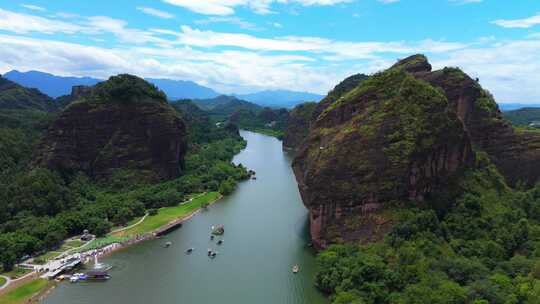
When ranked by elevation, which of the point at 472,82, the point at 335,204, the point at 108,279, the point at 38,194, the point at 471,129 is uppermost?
the point at 472,82

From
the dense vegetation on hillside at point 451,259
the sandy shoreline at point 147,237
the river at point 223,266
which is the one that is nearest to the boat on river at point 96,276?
the river at point 223,266

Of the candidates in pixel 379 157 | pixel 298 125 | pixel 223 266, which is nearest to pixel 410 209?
pixel 379 157

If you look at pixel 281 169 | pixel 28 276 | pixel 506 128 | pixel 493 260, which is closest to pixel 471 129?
pixel 506 128

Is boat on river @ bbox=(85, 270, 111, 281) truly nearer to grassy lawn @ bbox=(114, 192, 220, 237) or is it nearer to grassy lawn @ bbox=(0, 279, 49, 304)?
grassy lawn @ bbox=(0, 279, 49, 304)

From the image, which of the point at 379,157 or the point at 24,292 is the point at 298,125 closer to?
the point at 379,157

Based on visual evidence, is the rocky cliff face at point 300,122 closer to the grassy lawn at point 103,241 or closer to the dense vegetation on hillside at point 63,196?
the dense vegetation on hillside at point 63,196

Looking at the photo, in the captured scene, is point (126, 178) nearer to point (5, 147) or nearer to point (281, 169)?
point (5, 147)

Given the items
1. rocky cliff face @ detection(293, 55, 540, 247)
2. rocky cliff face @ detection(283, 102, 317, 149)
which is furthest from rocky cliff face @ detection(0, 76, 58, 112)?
rocky cliff face @ detection(293, 55, 540, 247)
